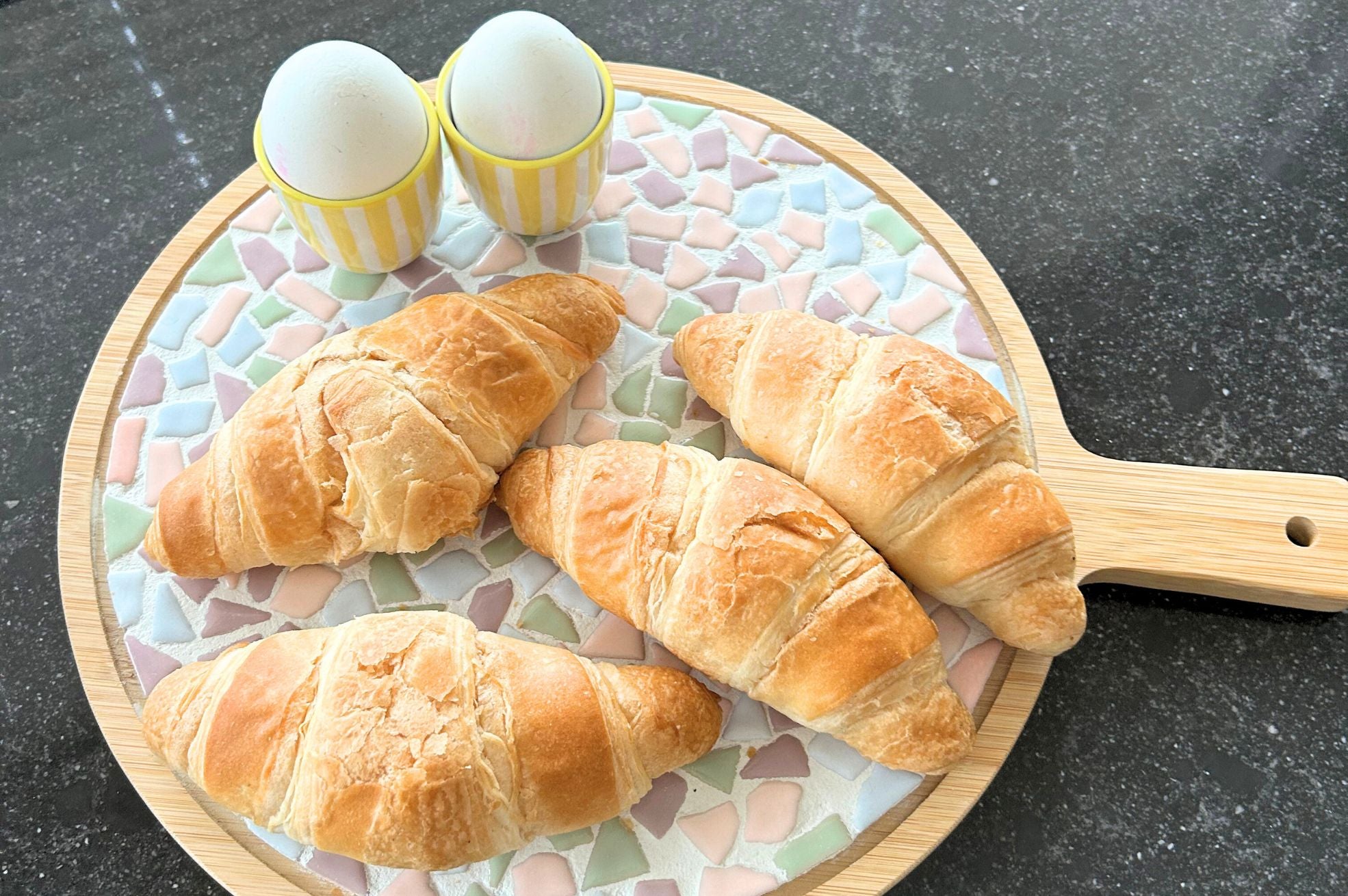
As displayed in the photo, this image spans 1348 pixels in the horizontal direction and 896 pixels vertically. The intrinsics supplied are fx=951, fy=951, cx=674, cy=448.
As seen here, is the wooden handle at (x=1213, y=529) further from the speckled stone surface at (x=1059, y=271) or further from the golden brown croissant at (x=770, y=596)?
the golden brown croissant at (x=770, y=596)

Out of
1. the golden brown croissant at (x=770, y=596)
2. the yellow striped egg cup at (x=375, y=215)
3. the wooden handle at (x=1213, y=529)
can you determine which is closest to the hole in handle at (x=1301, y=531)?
the wooden handle at (x=1213, y=529)

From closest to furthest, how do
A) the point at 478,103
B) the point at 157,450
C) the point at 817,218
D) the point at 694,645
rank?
the point at 694,645 < the point at 478,103 < the point at 157,450 < the point at 817,218

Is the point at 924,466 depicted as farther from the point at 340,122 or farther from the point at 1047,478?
the point at 340,122

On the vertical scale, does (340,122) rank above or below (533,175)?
above

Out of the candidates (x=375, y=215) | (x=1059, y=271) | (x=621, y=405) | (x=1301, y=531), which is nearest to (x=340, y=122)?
(x=375, y=215)

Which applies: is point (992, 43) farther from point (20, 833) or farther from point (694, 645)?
point (20, 833)

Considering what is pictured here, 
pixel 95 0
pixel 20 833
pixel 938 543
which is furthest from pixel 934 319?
pixel 95 0

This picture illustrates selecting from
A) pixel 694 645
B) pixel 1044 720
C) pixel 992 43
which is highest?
pixel 992 43
